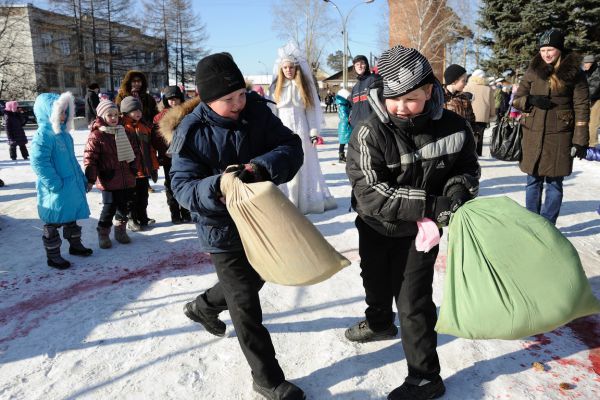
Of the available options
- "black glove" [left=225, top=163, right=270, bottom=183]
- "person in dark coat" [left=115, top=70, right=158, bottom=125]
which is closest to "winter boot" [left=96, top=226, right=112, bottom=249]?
"person in dark coat" [left=115, top=70, right=158, bottom=125]

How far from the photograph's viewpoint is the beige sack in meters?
1.79

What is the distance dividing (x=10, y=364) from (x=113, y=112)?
8.64 feet

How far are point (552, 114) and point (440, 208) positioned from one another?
9.38ft

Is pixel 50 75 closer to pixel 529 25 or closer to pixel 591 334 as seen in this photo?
pixel 529 25

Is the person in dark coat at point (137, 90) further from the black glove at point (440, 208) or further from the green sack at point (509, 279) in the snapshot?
the green sack at point (509, 279)

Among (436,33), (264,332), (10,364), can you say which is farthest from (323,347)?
(436,33)

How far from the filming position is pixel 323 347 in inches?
105

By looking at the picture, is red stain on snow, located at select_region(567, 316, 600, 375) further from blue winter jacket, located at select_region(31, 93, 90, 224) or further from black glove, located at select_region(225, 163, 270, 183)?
blue winter jacket, located at select_region(31, 93, 90, 224)

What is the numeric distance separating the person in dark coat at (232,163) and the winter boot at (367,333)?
643 millimetres

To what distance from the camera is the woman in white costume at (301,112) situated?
4.92 meters

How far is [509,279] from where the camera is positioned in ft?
5.53

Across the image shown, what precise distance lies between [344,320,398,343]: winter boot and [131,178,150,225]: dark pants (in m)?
3.22

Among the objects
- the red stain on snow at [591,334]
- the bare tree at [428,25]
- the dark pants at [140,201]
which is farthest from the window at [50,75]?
the red stain on snow at [591,334]

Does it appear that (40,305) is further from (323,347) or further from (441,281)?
(441,281)
